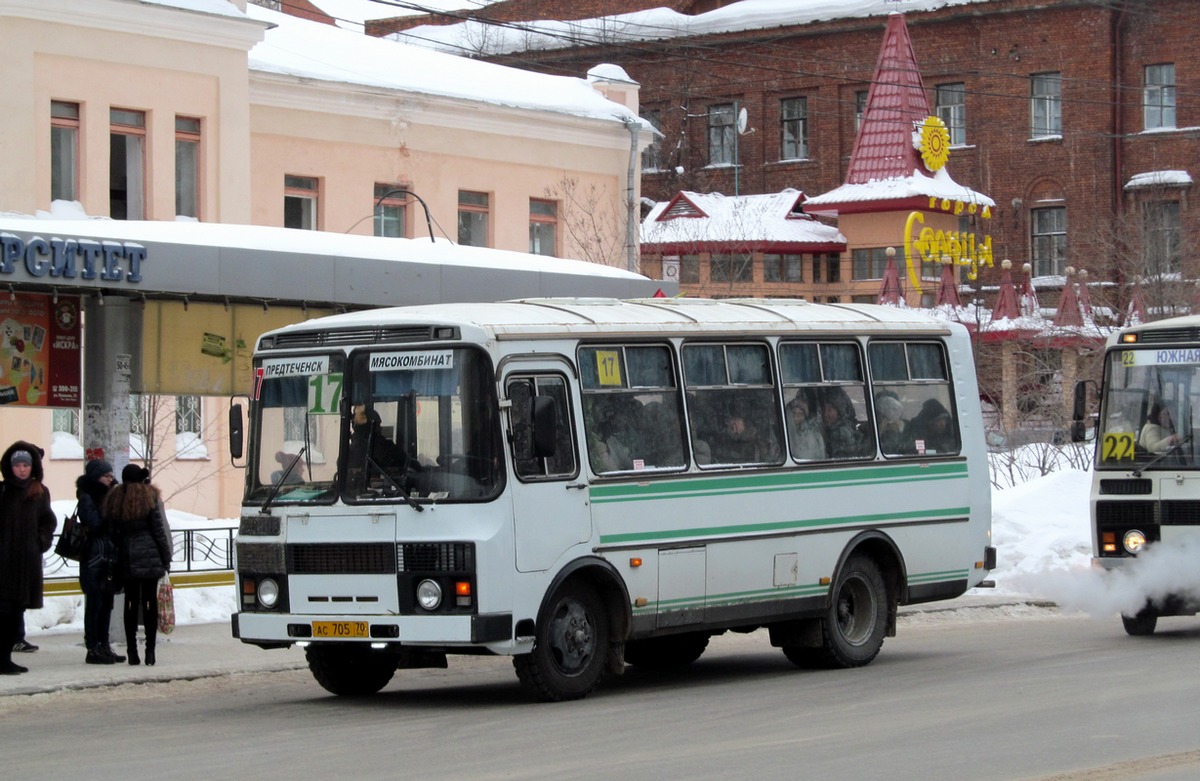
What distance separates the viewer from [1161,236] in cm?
5175

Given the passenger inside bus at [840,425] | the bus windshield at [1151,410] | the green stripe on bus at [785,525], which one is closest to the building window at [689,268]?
the bus windshield at [1151,410]

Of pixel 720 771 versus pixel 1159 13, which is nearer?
pixel 720 771

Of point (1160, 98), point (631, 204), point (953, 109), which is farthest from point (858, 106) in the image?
point (631, 204)

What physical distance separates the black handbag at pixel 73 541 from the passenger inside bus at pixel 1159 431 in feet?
30.5

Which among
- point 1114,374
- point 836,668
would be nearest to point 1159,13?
point 1114,374

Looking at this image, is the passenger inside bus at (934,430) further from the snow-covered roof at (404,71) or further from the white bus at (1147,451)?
the snow-covered roof at (404,71)

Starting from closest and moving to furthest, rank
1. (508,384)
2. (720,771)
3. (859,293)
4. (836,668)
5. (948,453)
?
(720,771) → (508,384) → (836,668) → (948,453) → (859,293)

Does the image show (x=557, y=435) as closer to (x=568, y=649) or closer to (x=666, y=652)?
(x=568, y=649)

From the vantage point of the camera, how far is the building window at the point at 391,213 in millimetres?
31859

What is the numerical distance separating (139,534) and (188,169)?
47.9ft

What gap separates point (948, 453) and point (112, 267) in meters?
7.73

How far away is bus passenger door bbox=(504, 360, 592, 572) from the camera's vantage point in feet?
40.1

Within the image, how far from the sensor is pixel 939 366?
16.2 m

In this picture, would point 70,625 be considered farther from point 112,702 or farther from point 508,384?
point 508,384
